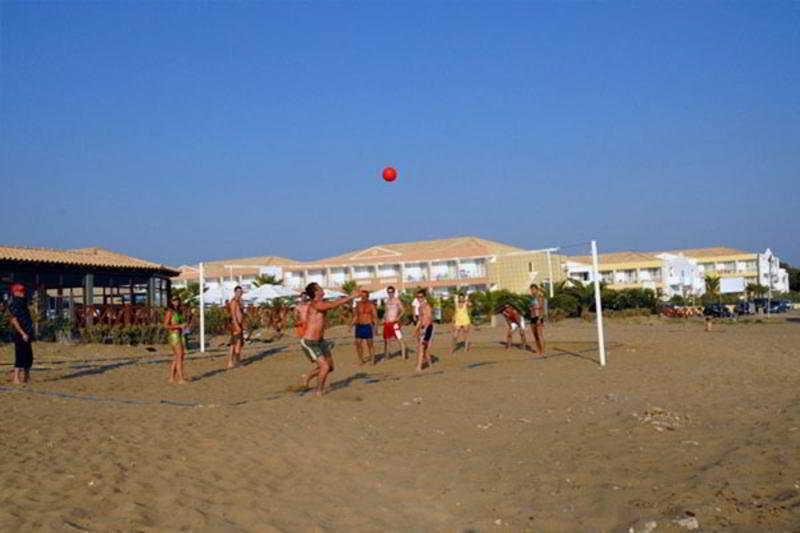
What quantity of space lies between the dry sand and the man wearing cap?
0.54m

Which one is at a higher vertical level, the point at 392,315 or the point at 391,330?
the point at 392,315

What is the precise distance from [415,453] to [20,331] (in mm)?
7019

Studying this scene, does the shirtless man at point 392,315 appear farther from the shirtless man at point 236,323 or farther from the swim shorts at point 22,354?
the swim shorts at point 22,354

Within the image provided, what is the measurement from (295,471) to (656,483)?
8.25ft

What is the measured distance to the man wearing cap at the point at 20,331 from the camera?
1118 centimetres

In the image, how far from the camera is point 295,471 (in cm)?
594

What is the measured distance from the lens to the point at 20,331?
439 inches

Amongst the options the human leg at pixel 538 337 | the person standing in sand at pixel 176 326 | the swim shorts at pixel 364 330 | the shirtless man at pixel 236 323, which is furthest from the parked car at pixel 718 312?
the person standing in sand at pixel 176 326

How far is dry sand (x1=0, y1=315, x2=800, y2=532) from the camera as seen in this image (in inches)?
181

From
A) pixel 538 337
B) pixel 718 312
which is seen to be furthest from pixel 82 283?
pixel 718 312

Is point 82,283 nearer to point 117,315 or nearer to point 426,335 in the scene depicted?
point 117,315

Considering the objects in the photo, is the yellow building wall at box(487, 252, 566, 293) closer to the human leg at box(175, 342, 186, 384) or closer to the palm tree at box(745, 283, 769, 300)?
the palm tree at box(745, 283, 769, 300)

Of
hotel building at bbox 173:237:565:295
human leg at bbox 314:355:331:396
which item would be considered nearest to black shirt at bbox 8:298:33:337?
human leg at bbox 314:355:331:396

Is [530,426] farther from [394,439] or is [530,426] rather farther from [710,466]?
[710,466]
